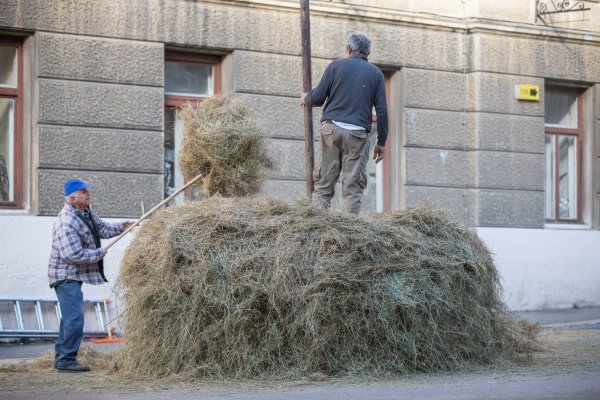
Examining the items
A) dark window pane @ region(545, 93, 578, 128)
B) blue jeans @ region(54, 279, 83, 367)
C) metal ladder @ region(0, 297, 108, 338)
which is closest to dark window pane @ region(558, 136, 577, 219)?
dark window pane @ region(545, 93, 578, 128)

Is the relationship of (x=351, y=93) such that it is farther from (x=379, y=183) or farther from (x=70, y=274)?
(x=379, y=183)

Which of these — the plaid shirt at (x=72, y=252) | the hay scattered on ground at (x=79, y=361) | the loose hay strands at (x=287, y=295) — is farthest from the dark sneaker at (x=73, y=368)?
the plaid shirt at (x=72, y=252)

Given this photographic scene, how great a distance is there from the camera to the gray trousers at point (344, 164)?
367 inches

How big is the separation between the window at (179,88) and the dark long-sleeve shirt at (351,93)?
4184 millimetres

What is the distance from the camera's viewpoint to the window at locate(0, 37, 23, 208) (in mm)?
12438

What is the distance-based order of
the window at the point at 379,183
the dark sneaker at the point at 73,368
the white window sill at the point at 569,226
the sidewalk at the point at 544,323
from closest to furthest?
the dark sneaker at the point at 73,368 → the sidewalk at the point at 544,323 → the window at the point at 379,183 → the white window sill at the point at 569,226

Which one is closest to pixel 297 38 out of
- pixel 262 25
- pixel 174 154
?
pixel 262 25

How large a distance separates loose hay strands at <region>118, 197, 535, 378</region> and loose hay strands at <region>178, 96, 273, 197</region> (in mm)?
866

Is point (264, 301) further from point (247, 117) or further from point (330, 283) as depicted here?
point (247, 117)

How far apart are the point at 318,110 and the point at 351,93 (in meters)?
4.91

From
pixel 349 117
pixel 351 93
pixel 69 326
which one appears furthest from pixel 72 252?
pixel 351 93

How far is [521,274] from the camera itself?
15.6m

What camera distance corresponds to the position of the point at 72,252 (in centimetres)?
895

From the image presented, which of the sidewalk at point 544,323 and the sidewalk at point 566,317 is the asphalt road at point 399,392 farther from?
the sidewalk at point 566,317
